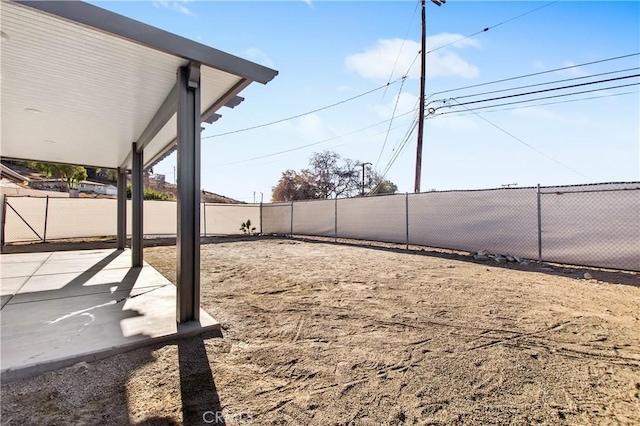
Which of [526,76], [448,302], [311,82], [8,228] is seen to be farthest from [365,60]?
[8,228]

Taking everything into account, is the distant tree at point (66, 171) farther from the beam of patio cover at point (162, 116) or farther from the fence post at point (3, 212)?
the beam of patio cover at point (162, 116)

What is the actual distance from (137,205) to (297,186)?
18.2m

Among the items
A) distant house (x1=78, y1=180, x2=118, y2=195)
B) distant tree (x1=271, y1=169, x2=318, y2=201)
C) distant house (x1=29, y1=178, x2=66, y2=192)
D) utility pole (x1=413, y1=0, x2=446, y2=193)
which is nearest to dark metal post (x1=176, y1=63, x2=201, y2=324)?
utility pole (x1=413, y1=0, x2=446, y2=193)

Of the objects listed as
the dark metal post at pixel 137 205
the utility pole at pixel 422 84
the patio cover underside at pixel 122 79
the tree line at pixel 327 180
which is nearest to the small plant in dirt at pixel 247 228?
the utility pole at pixel 422 84

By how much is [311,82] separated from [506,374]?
9.83 metres

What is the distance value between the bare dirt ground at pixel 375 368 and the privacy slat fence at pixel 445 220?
174cm

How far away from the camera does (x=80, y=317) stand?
2.85 metres

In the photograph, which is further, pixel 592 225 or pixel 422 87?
pixel 422 87

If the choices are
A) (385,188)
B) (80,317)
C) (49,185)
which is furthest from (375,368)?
(49,185)

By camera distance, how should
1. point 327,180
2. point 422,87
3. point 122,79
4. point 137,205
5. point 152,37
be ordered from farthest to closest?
point 327,180 → point 422,87 → point 137,205 → point 122,79 → point 152,37

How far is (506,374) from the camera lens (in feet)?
6.39

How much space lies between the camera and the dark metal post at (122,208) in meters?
7.18

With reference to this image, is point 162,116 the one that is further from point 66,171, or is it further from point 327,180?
point 66,171

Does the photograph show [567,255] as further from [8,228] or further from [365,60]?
[8,228]
